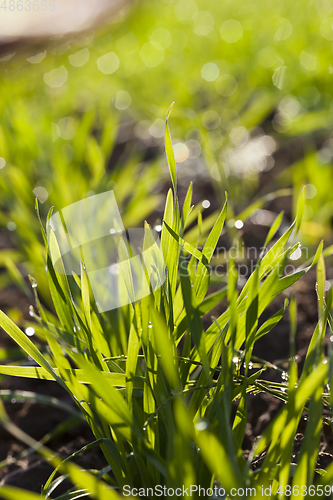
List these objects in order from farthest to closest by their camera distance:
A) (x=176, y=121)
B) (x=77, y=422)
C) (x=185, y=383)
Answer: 1. (x=176, y=121)
2. (x=77, y=422)
3. (x=185, y=383)

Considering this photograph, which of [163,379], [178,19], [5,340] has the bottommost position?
[5,340]

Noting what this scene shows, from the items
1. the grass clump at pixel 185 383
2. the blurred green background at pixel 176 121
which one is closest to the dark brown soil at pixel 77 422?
the grass clump at pixel 185 383

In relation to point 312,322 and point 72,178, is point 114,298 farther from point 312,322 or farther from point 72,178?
point 72,178

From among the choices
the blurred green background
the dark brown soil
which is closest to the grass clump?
the dark brown soil

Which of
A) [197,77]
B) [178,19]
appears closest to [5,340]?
[197,77]

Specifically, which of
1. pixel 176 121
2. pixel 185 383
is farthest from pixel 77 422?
pixel 176 121

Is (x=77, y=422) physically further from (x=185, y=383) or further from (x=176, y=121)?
(x=176, y=121)

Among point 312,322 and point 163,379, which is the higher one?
point 163,379
